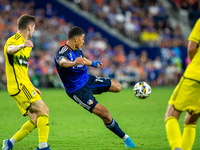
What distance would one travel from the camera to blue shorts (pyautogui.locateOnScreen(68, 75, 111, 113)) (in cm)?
620

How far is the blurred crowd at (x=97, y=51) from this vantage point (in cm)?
2200

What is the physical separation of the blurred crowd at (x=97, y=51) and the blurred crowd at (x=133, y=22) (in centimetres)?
9

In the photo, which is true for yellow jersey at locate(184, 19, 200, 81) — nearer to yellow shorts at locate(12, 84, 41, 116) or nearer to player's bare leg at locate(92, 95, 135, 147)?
player's bare leg at locate(92, 95, 135, 147)

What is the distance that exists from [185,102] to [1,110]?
29.4ft

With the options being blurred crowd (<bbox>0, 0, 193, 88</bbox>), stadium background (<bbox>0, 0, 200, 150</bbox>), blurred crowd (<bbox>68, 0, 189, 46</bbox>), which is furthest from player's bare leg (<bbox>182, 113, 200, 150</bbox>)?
blurred crowd (<bbox>68, 0, 189, 46</bbox>)

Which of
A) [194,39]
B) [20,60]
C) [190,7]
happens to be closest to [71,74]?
[20,60]

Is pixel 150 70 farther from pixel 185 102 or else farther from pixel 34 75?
pixel 185 102

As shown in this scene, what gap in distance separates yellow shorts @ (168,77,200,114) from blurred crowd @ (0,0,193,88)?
1767 centimetres

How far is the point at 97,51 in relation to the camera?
2414 cm

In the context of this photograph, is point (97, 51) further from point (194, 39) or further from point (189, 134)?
point (194, 39)

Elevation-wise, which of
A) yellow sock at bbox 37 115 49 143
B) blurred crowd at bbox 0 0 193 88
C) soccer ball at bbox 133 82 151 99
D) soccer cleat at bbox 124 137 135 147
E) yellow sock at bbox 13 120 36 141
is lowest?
blurred crowd at bbox 0 0 193 88

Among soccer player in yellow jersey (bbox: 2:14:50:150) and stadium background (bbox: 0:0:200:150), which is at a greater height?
soccer player in yellow jersey (bbox: 2:14:50:150)

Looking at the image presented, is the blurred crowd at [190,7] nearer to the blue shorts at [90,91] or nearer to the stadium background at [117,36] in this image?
the stadium background at [117,36]

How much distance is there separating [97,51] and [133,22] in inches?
210
